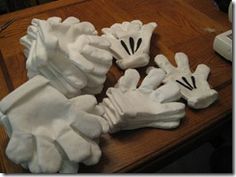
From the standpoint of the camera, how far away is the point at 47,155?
377mm

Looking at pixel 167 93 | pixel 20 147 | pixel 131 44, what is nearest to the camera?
pixel 20 147

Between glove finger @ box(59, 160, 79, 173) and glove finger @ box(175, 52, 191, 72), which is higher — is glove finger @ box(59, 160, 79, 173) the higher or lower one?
the lower one

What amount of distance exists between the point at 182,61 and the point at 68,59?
23 cm

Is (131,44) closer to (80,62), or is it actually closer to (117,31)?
(117,31)

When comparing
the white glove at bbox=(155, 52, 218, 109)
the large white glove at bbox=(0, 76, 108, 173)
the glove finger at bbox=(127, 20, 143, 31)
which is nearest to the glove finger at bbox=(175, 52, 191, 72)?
the white glove at bbox=(155, 52, 218, 109)

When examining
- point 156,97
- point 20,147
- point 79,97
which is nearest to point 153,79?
point 156,97

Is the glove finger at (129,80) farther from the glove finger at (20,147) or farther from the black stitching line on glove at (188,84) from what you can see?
the glove finger at (20,147)

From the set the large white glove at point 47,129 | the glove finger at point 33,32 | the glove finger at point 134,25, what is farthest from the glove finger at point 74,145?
the glove finger at point 134,25

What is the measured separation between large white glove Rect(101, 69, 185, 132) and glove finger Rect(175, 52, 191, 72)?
0.22 feet

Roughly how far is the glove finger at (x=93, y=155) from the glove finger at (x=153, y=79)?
0.47 ft

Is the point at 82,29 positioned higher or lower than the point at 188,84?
higher

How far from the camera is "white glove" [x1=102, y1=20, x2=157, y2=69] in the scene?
55 centimetres

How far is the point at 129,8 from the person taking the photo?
723 millimetres

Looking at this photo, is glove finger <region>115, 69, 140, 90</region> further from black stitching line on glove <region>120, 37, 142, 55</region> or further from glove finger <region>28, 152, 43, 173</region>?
glove finger <region>28, 152, 43, 173</region>
